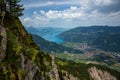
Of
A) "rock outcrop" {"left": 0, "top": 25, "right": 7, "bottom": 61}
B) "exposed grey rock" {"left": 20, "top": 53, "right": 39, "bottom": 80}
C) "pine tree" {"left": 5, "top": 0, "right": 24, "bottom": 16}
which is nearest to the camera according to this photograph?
"rock outcrop" {"left": 0, "top": 25, "right": 7, "bottom": 61}

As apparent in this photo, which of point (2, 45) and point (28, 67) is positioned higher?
point (2, 45)

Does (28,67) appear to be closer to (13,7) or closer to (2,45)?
(2,45)

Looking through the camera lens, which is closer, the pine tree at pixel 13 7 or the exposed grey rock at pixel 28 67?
the exposed grey rock at pixel 28 67

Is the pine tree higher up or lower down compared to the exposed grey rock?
higher up

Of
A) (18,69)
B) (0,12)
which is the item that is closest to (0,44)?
(18,69)

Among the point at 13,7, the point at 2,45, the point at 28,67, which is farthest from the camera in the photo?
the point at 13,7

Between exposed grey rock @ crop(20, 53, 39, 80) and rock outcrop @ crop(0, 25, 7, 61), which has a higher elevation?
rock outcrop @ crop(0, 25, 7, 61)

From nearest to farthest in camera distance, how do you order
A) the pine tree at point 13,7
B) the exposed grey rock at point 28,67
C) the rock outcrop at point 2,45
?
1. the rock outcrop at point 2,45
2. the exposed grey rock at point 28,67
3. the pine tree at point 13,7

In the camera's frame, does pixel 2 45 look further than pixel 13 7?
No

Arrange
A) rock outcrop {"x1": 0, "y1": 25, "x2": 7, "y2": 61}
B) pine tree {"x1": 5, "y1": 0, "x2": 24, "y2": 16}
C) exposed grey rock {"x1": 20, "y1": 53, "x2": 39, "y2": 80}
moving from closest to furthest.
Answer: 1. rock outcrop {"x1": 0, "y1": 25, "x2": 7, "y2": 61}
2. exposed grey rock {"x1": 20, "y1": 53, "x2": 39, "y2": 80}
3. pine tree {"x1": 5, "y1": 0, "x2": 24, "y2": 16}

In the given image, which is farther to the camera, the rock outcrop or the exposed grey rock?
the exposed grey rock

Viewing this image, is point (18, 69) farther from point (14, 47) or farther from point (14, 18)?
point (14, 18)

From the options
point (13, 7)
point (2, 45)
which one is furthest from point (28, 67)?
point (13, 7)

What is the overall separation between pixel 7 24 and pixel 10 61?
2912cm
